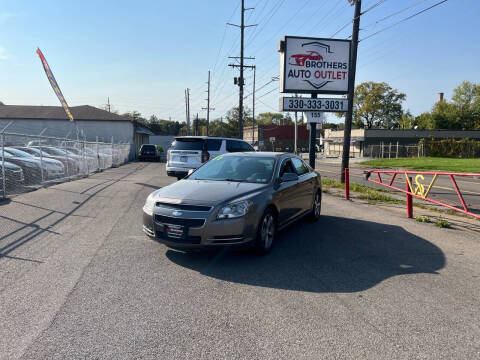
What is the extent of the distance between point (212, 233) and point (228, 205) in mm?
448

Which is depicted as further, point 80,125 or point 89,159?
point 80,125

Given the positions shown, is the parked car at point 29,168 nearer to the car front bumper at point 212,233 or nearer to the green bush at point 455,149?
the car front bumper at point 212,233

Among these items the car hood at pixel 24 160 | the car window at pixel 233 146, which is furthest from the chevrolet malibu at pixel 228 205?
the car hood at pixel 24 160

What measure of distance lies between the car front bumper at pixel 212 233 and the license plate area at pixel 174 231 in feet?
0.06

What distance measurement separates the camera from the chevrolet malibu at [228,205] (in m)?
4.84

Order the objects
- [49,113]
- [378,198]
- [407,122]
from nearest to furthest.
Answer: [378,198], [49,113], [407,122]

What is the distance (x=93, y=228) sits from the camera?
22.9 feet

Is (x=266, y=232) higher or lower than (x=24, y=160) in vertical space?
lower

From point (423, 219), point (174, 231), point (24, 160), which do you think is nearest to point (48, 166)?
point (24, 160)

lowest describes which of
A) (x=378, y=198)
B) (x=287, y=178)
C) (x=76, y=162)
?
(x=378, y=198)

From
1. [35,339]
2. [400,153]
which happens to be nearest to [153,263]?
[35,339]

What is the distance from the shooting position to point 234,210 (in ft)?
16.3

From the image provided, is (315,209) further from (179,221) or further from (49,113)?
(49,113)

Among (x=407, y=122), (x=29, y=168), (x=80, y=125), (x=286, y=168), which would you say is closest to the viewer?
(x=286, y=168)
